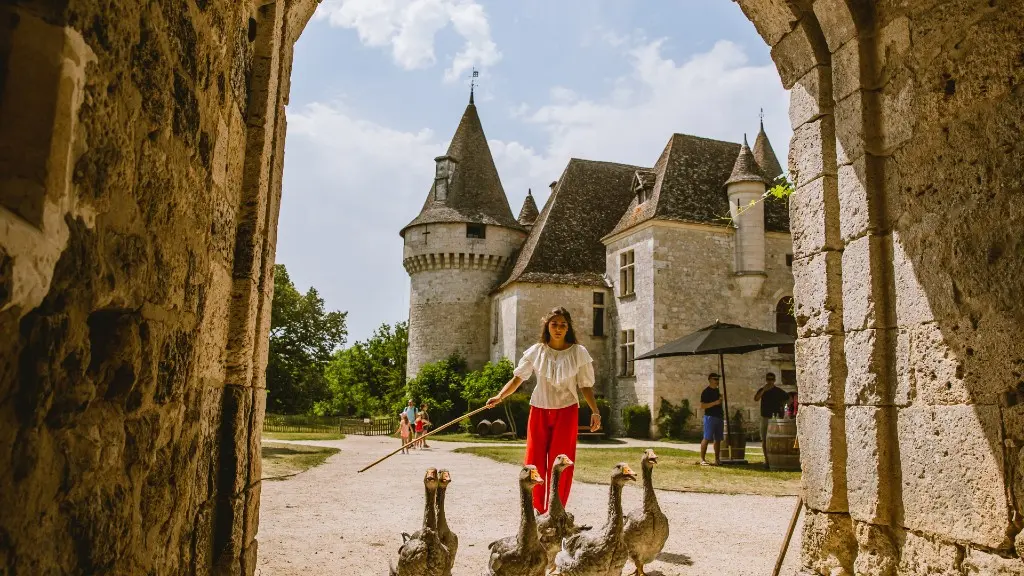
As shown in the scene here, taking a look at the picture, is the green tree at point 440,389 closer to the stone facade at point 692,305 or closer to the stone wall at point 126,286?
the stone facade at point 692,305

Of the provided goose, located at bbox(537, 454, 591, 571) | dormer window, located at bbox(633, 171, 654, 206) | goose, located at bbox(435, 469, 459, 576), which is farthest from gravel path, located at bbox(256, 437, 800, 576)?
dormer window, located at bbox(633, 171, 654, 206)

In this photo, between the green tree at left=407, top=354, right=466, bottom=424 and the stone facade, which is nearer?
the stone facade

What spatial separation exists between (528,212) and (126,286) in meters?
31.2

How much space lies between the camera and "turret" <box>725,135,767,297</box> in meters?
23.5

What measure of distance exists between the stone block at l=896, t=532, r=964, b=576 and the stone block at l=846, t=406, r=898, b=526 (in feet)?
0.58

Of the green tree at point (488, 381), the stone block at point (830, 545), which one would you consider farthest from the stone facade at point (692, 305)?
the stone block at point (830, 545)

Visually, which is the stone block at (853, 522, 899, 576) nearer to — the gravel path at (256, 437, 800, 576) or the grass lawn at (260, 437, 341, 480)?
the gravel path at (256, 437, 800, 576)

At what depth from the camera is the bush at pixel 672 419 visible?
22078mm

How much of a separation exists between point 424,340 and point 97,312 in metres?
27.5

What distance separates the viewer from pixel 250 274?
9.32 ft

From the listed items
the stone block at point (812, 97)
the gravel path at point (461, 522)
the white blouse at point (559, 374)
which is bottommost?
the gravel path at point (461, 522)

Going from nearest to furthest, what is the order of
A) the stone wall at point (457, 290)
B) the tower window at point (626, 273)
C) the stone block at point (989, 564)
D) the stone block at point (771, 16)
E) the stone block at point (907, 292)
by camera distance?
the stone block at point (989, 564) → the stone block at point (907, 292) → the stone block at point (771, 16) → the tower window at point (626, 273) → the stone wall at point (457, 290)

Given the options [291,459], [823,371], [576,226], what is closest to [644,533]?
[823,371]

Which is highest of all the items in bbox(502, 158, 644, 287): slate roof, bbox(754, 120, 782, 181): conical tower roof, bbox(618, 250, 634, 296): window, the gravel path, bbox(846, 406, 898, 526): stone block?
bbox(754, 120, 782, 181): conical tower roof
